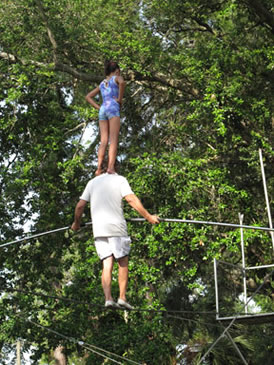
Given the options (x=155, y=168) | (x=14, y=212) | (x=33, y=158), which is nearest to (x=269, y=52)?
(x=155, y=168)

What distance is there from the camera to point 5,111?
1225 centimetres

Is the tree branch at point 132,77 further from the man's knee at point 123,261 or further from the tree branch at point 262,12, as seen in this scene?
the man's knee at point 123,261

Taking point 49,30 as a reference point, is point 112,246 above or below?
below

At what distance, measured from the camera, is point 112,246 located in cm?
474

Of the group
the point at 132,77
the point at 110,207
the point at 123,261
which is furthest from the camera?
the point at 132,77

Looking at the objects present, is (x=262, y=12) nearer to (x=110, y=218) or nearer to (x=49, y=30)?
(x=49, y=30)

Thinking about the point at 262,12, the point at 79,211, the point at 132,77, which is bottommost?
the point at 79,211

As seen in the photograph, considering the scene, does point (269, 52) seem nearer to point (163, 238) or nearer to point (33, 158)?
point (163, 238)

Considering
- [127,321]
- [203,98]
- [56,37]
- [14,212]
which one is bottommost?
[127,321]

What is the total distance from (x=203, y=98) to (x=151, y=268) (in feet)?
9.58

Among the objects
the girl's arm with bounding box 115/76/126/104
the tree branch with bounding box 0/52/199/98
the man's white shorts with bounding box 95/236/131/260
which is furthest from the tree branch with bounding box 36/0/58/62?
the man's white shorts with bounding box 95/236/131/260

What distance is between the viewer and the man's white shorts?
187 inches

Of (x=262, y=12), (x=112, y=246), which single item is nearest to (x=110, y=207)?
(x=112, y=246)

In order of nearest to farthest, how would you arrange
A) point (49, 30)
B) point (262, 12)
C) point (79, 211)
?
point (79, 211) < point (262, 12) < point (49, 30)
